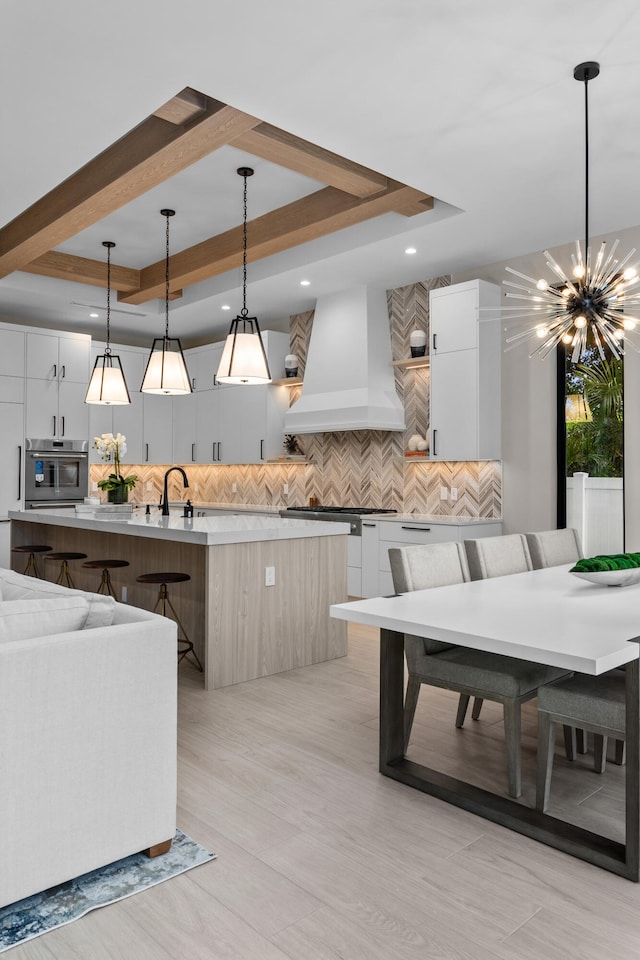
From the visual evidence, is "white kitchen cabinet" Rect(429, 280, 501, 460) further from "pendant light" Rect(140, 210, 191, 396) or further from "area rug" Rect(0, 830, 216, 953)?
"area rug" Rect(0, 830, 216, 953)

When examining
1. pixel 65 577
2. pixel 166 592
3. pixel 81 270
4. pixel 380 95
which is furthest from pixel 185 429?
pixel 380 95

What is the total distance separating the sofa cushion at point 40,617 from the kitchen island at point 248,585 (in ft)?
5.16

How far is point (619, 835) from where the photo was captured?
214 cm

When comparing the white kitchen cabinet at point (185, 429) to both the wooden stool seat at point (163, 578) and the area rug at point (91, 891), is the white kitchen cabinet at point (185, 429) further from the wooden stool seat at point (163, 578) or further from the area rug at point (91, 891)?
the area rug at point (91, 891)

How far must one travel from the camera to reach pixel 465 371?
207 inches

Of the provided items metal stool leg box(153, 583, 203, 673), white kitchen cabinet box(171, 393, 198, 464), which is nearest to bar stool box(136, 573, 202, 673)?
metal stool leg box(153, 583, 203, 673)

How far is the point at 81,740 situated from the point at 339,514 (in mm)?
4181

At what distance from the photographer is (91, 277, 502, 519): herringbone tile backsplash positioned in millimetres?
5621

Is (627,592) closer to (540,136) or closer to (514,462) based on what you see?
(540,136)

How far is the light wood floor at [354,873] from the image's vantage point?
166cm

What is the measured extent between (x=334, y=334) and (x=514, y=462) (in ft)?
6.71

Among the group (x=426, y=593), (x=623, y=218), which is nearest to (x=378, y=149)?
(x=623, y=218)

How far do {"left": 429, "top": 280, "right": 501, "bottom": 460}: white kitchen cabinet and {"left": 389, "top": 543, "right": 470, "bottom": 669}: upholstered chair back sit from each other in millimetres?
2316

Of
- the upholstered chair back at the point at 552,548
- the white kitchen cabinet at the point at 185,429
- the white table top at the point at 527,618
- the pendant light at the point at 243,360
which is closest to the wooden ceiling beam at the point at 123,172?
the pendant light at the point at 243,360
